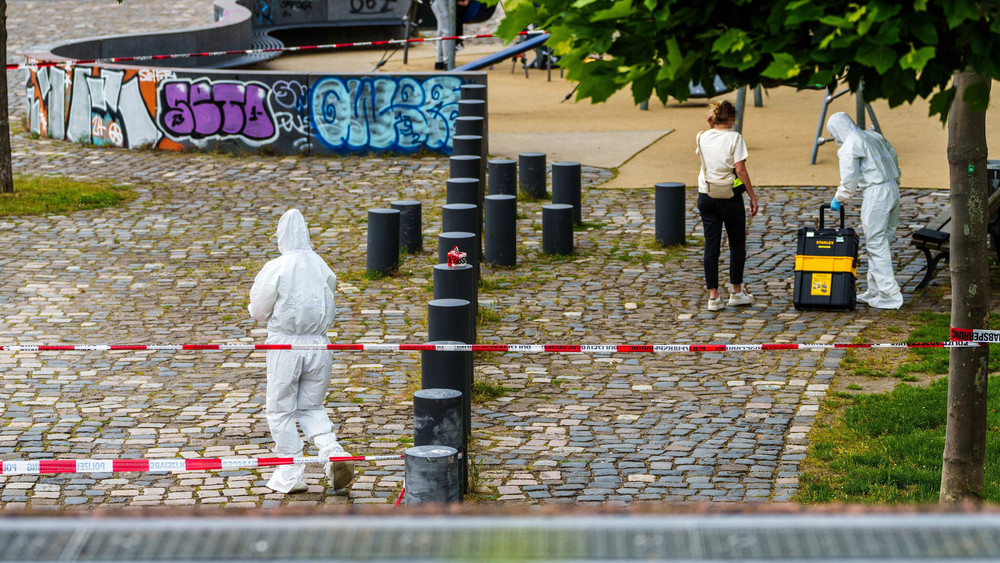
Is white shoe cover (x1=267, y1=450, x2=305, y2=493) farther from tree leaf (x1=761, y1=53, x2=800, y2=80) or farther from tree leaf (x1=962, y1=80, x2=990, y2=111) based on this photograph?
tree leaf (x1=962, y1=80, x2=990, y2=111)

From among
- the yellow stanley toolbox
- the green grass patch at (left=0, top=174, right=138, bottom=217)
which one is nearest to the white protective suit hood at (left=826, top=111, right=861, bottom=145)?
the yellow stanley toolbox

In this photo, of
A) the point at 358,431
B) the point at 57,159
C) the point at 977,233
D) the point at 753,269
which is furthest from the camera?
the point at 57,159

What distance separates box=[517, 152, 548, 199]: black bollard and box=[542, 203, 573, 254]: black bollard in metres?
2.86

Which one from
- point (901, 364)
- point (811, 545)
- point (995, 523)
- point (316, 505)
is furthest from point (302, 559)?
point (901, 364)

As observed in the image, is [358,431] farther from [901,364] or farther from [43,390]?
[901,364]

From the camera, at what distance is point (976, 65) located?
4387mm

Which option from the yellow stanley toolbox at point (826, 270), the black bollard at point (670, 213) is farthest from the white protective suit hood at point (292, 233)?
the black bollard at point (670, 213)

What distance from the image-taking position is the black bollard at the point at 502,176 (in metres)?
14.8

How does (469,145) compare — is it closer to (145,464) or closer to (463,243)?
(463,243)

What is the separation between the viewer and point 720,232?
35.9 feet

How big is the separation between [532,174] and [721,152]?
→ 205 inches

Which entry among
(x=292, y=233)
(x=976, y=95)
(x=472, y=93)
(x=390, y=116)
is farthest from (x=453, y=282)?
(x=390, y=116)

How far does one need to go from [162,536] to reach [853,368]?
7.64m

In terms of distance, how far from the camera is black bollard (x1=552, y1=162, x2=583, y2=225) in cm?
1445
